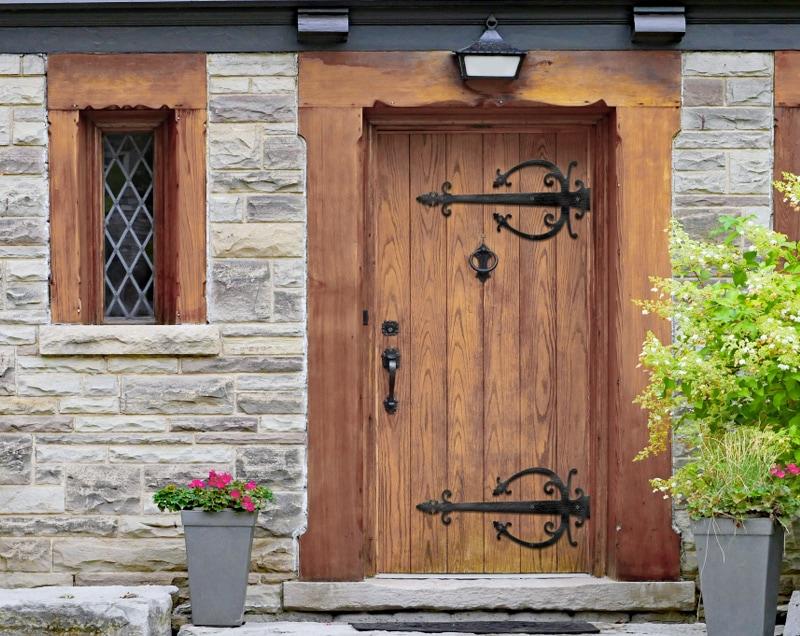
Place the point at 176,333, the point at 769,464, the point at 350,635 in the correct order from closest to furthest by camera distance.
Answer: the point at 769,464
the point at 350,635
the point at 176,333

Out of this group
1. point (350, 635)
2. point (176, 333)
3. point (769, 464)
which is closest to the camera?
point (769, 464)

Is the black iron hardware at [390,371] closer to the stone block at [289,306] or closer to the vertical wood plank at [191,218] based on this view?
the stone block at [289,306]

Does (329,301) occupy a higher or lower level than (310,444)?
higher

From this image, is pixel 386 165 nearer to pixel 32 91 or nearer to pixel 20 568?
pixel 32 91

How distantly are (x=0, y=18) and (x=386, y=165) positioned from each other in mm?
2088

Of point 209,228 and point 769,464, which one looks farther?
point 209,228

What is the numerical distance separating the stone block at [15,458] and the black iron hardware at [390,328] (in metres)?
1.87

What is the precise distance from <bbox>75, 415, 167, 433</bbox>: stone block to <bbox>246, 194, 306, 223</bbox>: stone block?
1129 millimetres

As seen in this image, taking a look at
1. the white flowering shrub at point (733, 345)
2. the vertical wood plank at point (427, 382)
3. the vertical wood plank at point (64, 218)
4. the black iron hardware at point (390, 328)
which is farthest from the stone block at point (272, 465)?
the white flowering shrub at point (733, 345)

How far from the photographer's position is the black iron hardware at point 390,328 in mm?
7004

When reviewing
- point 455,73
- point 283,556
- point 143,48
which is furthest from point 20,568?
point 455,73

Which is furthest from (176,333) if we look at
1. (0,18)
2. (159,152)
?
(0,18)

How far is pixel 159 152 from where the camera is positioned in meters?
6.98

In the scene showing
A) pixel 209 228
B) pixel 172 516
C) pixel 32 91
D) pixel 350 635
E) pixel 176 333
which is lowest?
pixel 350 635
